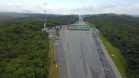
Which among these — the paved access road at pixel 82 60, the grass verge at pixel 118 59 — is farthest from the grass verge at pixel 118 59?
the paved access road at pixel 82 60

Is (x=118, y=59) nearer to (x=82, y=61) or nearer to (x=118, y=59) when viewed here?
(x=118, y=59)

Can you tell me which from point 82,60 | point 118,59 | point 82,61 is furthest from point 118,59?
point 82,61

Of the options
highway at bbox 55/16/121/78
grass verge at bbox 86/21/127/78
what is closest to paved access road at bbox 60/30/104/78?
highway at bbox 55/16/121/78

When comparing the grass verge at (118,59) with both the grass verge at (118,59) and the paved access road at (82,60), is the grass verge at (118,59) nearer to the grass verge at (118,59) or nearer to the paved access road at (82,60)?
the grass verge at (118,59)

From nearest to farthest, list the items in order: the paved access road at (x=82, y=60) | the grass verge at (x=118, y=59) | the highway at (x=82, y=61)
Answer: the highway at (x=82, y=61), the paved access road at (x=82, y=60), the grass verge at (x=118, y=59)

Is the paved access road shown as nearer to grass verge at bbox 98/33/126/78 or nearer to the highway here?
the highway

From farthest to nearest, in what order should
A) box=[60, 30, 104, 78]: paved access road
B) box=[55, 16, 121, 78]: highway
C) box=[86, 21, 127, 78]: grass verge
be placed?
box=[86, 21, 127, 78]: grass verge < box=[60, 30, 104, 78]: paved access road < box=[55, 16, 121, 78]: highway

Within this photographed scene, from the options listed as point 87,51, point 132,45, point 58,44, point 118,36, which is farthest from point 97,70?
point 118,36

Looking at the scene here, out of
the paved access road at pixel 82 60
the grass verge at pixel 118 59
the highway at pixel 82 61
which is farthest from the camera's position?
the grass verge at pixel 118 59
